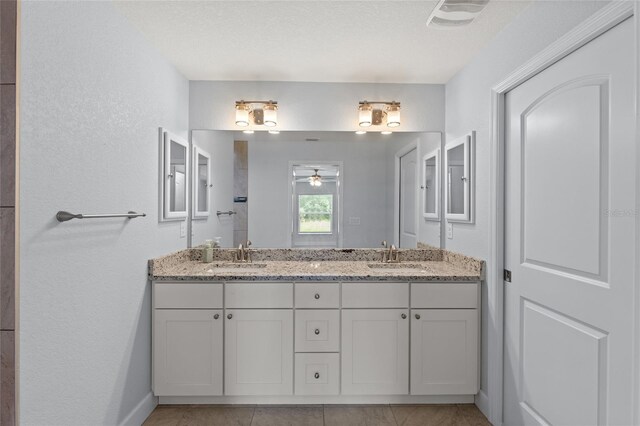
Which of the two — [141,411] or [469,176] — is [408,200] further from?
[141,411]

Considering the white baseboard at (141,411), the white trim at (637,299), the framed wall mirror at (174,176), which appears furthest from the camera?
the framed wall mirror at (174,176)

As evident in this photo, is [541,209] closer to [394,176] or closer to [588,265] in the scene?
[588,265]

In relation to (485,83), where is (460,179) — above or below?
below

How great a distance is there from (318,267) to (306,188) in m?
A: 0.66

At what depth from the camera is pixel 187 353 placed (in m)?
2.22

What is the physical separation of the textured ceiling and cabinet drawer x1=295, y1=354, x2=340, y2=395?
192 cm

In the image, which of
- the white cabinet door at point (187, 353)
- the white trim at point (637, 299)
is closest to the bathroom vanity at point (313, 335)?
the white cabinet door at point (187, 353)

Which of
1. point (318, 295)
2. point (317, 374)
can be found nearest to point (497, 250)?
point (318, 295)

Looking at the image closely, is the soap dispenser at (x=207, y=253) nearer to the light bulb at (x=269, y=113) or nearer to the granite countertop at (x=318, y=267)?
the granite countertop at (x=318, y=267)

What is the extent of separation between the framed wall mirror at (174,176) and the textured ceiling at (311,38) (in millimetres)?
551

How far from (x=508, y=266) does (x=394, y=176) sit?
3.64ft

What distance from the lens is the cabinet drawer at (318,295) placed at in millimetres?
2227

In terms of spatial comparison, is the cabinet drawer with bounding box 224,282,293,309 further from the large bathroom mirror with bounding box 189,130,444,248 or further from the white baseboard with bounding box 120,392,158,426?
the white baseboard with bounding box 120,392,158,426

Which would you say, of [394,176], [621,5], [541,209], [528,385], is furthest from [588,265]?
[394,176]
